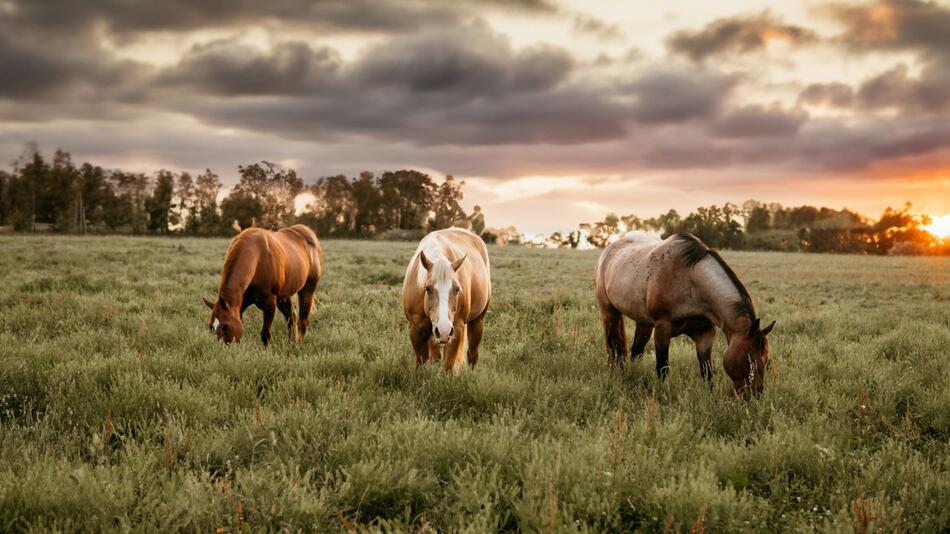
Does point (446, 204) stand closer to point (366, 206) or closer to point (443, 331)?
point (366, 206)

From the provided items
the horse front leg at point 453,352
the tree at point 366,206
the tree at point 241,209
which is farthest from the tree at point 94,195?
the horse front leg at point 453,352

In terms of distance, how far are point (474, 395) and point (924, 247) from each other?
9725 centimetres

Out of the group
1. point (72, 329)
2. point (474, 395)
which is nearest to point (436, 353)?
point (474, 395)

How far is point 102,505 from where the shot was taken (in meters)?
3.12

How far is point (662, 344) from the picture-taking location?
6117 mm

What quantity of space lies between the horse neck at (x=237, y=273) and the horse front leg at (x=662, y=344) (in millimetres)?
5482

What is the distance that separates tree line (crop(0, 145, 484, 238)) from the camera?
7675 centimetres

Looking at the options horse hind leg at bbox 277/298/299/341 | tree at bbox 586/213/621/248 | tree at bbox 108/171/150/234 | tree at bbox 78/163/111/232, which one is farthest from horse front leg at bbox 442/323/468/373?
tree at bbox 586/213/621/248

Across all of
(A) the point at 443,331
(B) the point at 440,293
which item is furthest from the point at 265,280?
(A) the point at 443,331

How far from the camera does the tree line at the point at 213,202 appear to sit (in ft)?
252

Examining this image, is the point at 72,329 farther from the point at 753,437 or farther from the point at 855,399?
the point at 855,399

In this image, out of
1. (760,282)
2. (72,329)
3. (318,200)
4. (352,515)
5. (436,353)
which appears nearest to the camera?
(352,515)

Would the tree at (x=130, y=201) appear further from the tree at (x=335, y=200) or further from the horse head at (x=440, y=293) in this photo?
the horse head at (x=440, y=293)

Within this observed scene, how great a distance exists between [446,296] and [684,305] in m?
2.70
